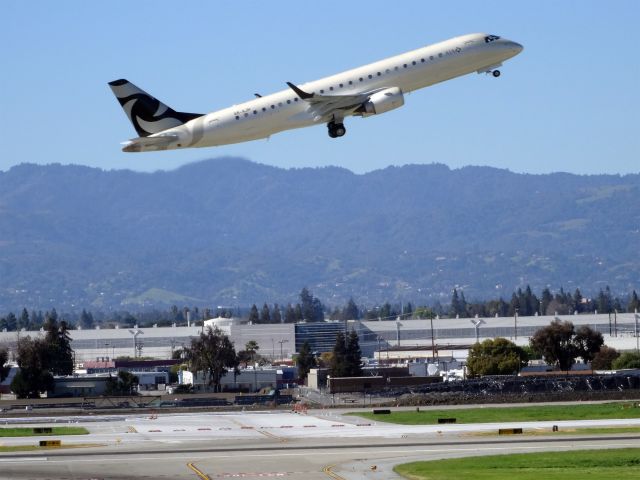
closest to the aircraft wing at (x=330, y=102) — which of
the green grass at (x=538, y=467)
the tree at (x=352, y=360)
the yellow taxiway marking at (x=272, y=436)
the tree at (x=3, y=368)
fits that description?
the yellow taxiway marking at (x=272, y=436)

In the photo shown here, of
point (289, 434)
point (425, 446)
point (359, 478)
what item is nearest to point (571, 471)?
point (359, 478)

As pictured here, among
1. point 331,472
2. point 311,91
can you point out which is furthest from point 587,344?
point 331,472

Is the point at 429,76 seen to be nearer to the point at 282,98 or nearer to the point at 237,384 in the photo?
the point at 282,98

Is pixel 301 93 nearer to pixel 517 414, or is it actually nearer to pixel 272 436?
pixel 272 436

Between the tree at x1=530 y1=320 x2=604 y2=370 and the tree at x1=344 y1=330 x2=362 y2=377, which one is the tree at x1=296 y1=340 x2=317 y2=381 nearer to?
the tree at x1=344 y1=330 x2=362 y2=377

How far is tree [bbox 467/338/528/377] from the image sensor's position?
513ft

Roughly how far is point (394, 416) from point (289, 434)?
1709cm

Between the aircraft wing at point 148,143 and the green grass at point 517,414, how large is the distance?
944 inches

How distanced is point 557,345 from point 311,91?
89148 millimetres

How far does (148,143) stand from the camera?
273 feet

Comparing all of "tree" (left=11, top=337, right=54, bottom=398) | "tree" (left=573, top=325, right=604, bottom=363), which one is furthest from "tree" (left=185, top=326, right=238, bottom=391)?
"tree" (left=573, top=325, right=604, bottom=363)

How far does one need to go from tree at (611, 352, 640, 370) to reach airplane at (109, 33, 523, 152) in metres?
77.2

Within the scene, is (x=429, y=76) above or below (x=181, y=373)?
above

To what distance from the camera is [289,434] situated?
269ft
